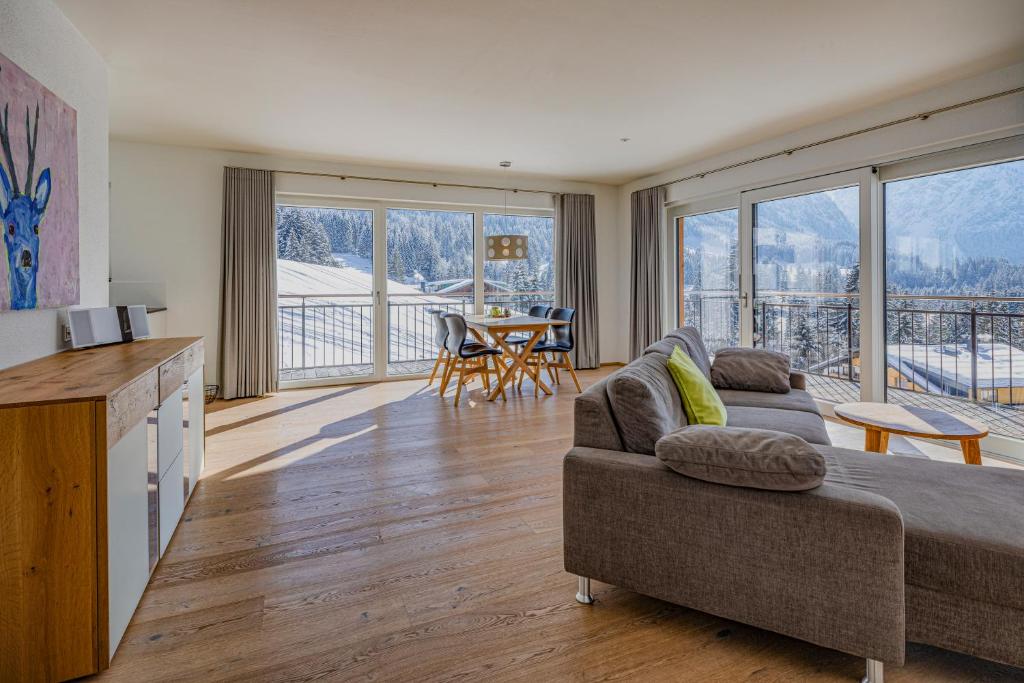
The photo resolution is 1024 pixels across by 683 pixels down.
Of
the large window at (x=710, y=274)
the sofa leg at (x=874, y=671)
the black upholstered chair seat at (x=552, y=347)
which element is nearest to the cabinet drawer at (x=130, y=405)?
the sofa leg at (x=874, y=671)

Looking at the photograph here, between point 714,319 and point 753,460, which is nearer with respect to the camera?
point 753,460

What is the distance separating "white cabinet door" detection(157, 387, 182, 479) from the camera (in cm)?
196

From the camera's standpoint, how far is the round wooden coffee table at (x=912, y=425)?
7.54 feet

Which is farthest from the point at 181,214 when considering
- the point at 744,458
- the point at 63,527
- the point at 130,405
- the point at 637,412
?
the point at 744,458

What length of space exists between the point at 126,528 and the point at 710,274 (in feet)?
17.8

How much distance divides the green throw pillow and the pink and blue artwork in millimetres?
2666

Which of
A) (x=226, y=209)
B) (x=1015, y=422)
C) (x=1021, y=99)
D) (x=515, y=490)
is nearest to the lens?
(x=515, y=490)

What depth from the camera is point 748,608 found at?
1.41 meters

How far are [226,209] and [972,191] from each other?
A: 6.16m

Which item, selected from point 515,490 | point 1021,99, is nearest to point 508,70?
point 515,490

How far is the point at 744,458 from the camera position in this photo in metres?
1.40

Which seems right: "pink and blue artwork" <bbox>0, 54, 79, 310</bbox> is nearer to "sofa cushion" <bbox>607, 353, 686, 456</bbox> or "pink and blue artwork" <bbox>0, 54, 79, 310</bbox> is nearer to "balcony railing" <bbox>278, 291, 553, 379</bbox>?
"sofa cushion" <bbox>607, 353, 686, 456</bbox>

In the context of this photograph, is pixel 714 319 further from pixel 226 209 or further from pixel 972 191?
pixel 226 209

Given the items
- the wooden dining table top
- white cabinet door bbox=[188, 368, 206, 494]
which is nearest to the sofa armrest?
white cabinet door bbox=[188, 368, 206, 494]
